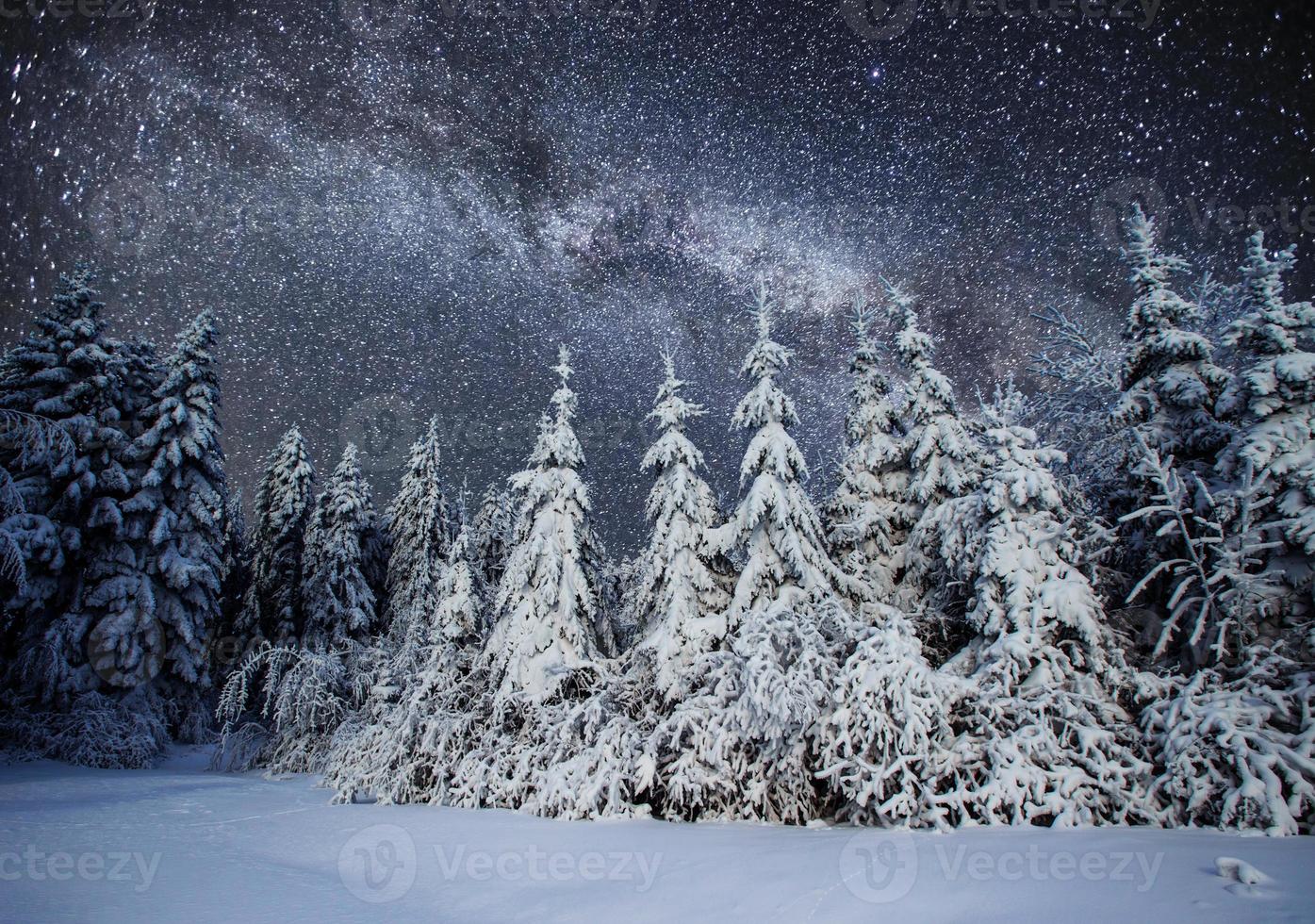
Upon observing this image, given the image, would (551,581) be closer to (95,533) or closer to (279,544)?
(95,533)

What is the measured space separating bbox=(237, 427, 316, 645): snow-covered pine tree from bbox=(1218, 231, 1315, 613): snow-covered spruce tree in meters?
34.3

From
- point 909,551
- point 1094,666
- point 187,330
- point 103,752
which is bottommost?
point 103,752

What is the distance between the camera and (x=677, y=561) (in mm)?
15586

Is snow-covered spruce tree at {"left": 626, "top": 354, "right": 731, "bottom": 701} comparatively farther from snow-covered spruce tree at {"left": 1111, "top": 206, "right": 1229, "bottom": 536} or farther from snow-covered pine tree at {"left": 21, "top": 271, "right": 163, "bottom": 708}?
snow-covered pine tree at {"left": 21, "top": 271, "right": 163, "bottom": 708}

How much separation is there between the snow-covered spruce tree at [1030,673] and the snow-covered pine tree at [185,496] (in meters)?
24.5

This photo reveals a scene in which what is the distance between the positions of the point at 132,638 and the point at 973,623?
2513cm

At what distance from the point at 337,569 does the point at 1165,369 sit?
106 feet

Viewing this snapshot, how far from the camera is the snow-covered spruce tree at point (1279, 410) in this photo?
10.4m

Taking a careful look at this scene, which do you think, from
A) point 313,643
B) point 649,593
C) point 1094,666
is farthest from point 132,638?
point 1094,666

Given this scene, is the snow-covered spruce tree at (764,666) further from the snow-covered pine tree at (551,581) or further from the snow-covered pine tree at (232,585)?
the snow-covered pine tree at (232,585)

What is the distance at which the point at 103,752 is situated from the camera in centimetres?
1883

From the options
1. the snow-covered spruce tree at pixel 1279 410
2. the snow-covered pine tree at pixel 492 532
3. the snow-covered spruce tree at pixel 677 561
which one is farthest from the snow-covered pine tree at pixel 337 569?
the snow-covered spruce tree at pixel 1279 410

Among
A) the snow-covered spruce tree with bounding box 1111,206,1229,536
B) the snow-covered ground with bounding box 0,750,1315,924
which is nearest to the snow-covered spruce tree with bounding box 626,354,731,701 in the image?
the snow-covered ground with bounding box 0,750,1315,924

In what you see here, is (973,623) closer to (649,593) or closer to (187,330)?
(649,593)
